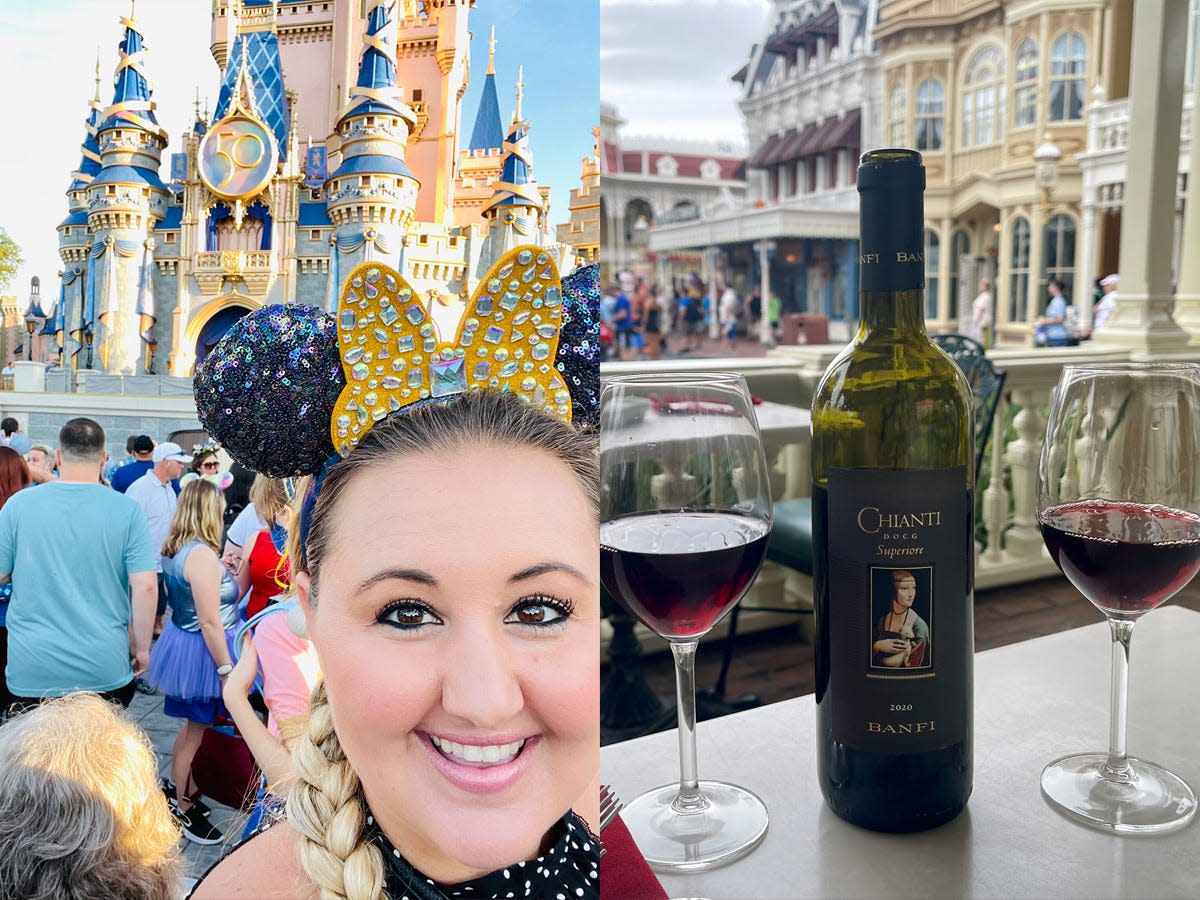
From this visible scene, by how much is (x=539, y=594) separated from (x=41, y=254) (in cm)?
36

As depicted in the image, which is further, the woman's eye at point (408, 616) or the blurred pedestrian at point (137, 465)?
the blurred pedestrian at point (137, 465)

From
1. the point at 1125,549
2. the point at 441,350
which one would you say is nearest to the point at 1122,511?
the point at 1125,549

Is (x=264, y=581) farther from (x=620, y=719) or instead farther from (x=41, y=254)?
(x=620, y=719)

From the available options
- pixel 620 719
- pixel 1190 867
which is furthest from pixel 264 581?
pixel 620 719

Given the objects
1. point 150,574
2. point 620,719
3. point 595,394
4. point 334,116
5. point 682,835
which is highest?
point 334,116

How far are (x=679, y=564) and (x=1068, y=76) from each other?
47.1 ft

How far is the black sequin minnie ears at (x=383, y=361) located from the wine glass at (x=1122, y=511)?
26 centimetres

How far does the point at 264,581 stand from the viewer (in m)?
0.47

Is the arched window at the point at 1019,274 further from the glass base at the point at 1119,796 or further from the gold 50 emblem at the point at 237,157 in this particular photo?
the gold 50 emblem at the point at 237,157

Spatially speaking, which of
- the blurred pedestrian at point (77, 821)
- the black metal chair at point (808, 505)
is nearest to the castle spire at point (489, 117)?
the blurred pedestrian at point (77, 821)

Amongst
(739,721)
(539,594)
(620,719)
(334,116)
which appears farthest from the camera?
(620,719)

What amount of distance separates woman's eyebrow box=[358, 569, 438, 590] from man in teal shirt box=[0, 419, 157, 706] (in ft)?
0.71

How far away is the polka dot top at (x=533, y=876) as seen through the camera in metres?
0.37

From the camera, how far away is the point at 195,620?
19.4 inches
